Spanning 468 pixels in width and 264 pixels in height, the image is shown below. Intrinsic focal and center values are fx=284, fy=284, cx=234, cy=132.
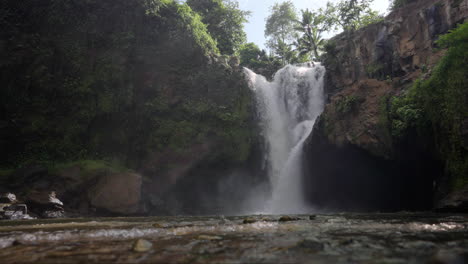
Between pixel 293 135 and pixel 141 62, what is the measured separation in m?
11.6

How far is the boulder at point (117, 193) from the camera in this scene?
13.4 meters

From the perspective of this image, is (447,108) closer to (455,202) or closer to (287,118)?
(455,202)

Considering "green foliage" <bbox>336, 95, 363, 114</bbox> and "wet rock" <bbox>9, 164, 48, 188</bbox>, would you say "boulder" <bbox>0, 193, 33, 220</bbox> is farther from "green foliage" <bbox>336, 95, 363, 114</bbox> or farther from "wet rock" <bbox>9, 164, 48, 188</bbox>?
"green foliage" <bbox>336, 95, 363, 114</bbox>

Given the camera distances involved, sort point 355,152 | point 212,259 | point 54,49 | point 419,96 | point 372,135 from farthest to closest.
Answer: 1. point 54,49
2. point 355,152
3. point 372,135
4. point 419,96
5. point 212,259

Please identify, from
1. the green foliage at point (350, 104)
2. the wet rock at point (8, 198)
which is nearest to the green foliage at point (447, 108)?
the green foliage at point (350, 104)

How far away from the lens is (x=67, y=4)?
18.5 metres

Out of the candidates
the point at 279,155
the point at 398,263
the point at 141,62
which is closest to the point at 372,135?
the point at 279,155

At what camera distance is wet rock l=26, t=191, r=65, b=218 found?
12.2 metres

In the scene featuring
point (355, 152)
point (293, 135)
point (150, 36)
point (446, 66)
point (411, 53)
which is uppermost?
point (150, 36)

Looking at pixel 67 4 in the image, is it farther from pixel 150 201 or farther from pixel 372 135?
pixel 372 135

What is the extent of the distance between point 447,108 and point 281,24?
38172mm

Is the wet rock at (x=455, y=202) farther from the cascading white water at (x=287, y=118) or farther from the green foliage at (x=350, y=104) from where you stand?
the cascading white water at (x=287, y=118)

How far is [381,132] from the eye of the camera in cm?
1238

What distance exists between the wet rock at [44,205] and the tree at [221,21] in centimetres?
2334
